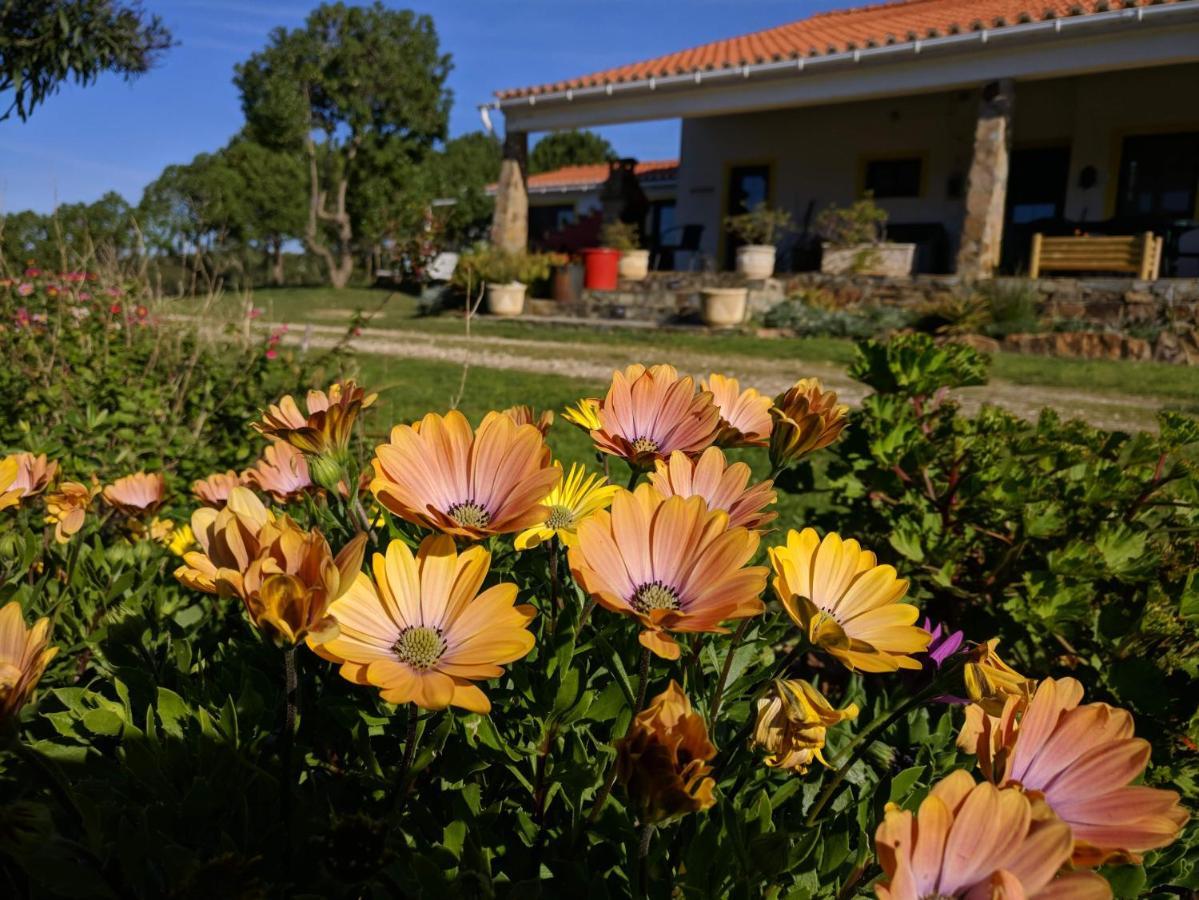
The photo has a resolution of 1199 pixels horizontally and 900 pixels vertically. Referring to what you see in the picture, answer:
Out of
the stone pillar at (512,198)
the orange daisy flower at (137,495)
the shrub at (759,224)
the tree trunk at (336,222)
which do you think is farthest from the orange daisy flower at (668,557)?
the tree trunk at (336,222)

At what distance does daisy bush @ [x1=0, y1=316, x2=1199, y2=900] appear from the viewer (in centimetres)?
62

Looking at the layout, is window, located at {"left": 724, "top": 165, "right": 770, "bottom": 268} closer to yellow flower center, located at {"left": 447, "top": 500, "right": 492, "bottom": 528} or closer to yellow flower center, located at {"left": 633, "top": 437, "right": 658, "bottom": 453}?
yellow flower center, located at {"left": 633, "top": 437, "right": 658, "bottom": 453}

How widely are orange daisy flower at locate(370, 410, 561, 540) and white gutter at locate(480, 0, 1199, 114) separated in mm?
10834

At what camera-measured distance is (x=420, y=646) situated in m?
0.73

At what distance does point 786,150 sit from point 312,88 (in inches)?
607

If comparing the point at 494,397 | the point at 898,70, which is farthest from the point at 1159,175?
the point at 494,397

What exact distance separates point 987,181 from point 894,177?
3.78 metres

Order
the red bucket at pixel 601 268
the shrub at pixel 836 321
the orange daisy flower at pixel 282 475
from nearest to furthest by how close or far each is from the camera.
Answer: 1. the orange daisy flower at pixel 282 475
2. the shrub at pixel 836 321
3. the red bucket at pixel 601 268

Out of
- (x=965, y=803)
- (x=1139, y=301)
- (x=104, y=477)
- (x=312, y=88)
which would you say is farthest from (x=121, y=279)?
(x=312, y=88)

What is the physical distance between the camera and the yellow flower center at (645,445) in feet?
3.25

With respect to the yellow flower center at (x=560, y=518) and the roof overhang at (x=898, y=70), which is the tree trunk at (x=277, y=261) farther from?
the yellow flower center at (x=560, y=518)

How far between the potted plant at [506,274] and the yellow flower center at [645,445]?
1132 cm

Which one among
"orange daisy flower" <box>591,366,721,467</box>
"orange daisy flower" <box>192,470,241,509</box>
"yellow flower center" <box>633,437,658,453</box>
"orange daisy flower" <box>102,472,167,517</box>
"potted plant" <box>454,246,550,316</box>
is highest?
"potted plant" <box>454,246,550,316</box>

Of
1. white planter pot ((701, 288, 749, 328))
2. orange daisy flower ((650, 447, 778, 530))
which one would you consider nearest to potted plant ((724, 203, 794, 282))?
white planter pot ((701, 288, 749, 328))
